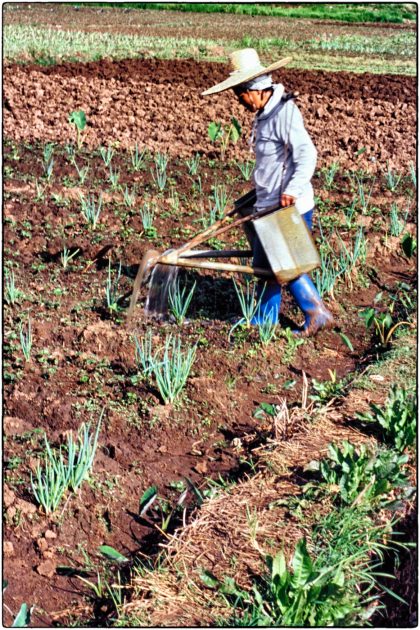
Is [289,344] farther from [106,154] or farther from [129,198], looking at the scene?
[106,154]

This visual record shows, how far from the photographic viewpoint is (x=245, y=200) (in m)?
4.57

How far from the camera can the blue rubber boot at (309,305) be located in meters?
4.45

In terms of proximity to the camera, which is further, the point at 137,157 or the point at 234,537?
the point at 137,157

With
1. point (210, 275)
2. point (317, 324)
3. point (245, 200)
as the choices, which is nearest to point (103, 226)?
point (210, 275)

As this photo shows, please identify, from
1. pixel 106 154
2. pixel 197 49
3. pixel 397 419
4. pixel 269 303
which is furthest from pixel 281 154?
pixel 197 49

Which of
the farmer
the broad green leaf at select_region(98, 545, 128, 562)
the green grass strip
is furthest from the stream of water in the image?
the green grass strip

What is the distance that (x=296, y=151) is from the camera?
Answer: 4168 millimetres

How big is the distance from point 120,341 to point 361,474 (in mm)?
1724

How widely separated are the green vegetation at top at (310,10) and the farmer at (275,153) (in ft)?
45.6

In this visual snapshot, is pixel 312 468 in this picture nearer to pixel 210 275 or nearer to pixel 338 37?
pixel 210 275

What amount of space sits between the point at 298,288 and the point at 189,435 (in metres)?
1.09

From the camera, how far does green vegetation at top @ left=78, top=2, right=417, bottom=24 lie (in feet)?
57.6

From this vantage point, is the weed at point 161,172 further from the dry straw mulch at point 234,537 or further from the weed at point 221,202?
the dry straw mulch at point 234,537

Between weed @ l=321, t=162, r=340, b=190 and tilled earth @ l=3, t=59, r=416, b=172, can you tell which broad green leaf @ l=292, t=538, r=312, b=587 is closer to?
weed @ l=321, t=162, r=340, b=190
